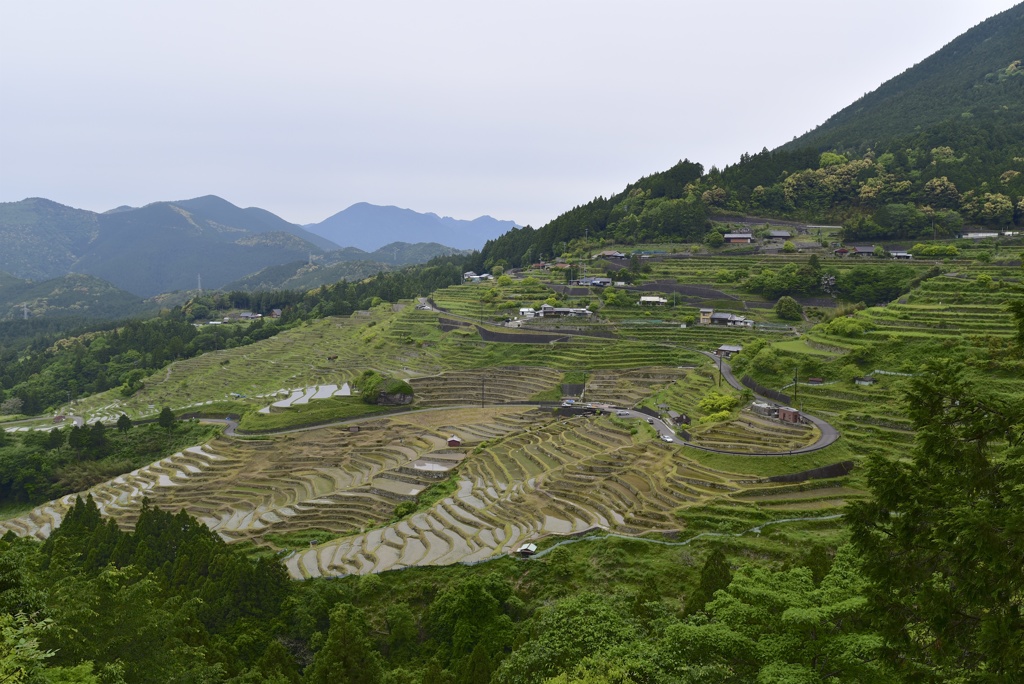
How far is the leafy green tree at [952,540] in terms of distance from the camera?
5.56 metres

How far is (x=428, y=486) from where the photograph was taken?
1213 inches

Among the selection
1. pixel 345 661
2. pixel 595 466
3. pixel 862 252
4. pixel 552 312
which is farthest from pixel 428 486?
pixel 862 252

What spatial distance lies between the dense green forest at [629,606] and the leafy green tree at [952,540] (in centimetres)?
2

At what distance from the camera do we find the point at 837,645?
8.17 m

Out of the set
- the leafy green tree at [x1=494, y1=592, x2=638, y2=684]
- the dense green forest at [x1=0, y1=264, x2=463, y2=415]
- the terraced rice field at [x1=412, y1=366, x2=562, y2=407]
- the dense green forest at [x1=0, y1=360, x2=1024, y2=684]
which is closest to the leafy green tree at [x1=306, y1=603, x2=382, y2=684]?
the dense green forest at [x1=0, y1=360, x2=1024, y2=684]

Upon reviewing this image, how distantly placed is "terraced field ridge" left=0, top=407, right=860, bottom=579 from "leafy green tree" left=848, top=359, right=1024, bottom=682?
15.8 m

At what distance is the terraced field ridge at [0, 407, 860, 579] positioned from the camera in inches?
938

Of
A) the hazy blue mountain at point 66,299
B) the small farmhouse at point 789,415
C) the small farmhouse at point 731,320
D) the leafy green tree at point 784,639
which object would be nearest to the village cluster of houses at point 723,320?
the small farmhouse at point 731,320

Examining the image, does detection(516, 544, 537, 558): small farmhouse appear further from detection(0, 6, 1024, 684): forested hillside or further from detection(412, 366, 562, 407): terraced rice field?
detection(412, 366, 562, 407): terraced rice field

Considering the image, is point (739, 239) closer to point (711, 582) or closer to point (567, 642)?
point (711, 582)

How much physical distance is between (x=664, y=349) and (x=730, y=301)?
1378cm

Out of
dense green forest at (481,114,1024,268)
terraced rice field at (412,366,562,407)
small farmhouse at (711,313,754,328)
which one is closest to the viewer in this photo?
terraced rice field at (412,366,562,407)

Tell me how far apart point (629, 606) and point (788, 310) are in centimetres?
4450

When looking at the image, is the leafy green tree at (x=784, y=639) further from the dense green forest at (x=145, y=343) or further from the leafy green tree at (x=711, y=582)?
the dense green forest at (x=145, y=343)
